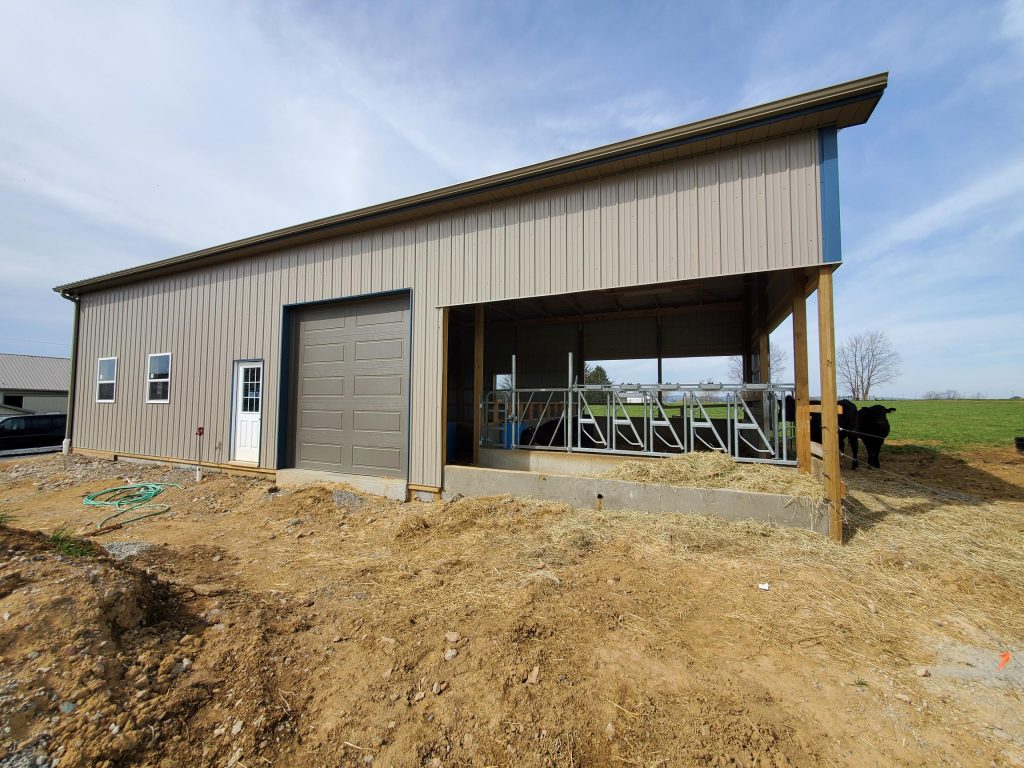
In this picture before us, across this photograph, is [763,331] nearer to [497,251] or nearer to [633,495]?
[633,495]

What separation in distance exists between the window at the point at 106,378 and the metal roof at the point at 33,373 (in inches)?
1006

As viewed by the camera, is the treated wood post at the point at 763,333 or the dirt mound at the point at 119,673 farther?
the treated wood post at the point at 763,333

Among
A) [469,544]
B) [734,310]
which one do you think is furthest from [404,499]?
[734,310]

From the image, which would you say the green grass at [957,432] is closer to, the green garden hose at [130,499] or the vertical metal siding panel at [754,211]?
the vertical metal siding panel at [754,211]

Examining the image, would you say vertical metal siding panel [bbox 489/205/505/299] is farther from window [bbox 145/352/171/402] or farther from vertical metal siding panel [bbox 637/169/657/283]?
window [bbox 145/352/171/402]

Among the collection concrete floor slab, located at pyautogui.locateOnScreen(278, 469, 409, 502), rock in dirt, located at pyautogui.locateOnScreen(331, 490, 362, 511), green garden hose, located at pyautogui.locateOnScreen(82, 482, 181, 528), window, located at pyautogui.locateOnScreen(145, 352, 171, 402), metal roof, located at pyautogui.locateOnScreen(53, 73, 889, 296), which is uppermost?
metal roof, located at pyautogui.locateOnScreen(53, 73, 889, 296)

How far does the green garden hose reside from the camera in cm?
650

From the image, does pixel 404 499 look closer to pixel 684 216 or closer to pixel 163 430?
pixel 684 216

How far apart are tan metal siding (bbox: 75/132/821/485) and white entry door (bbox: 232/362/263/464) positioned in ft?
0.79

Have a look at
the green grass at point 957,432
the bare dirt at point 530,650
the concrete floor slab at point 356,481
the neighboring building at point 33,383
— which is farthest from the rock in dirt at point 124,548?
the neighboring building at point 33,383

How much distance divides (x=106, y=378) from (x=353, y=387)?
8.37m

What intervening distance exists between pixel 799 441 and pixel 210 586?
6532 mm

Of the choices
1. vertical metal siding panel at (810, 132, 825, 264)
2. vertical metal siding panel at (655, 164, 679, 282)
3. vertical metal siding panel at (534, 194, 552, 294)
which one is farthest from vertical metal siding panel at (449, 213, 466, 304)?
vertical metal siding panel at (810, 132, 825, 264)

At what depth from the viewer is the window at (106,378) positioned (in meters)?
11.0
